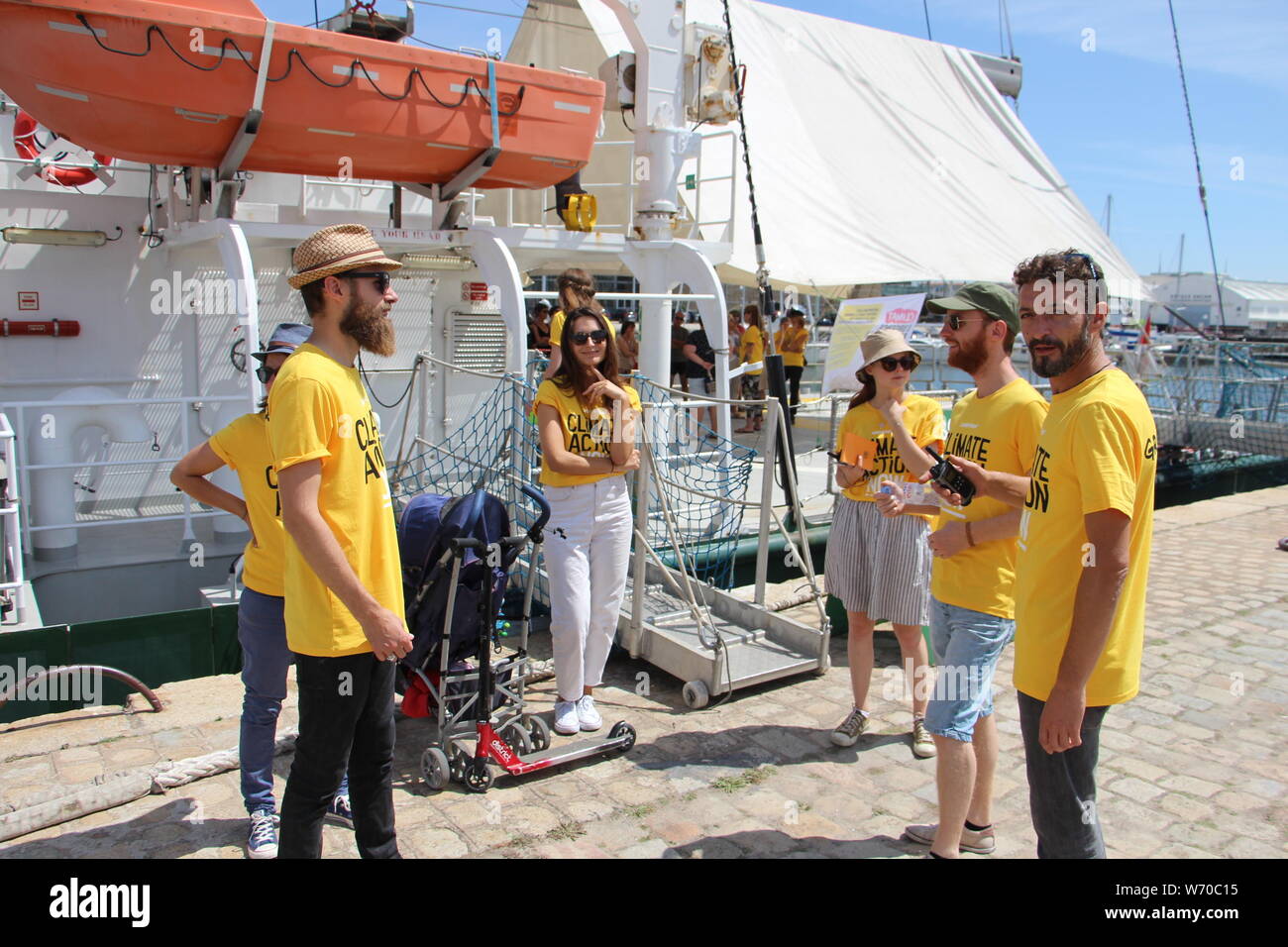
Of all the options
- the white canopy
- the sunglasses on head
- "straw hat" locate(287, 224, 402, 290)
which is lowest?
the sunglasses on head

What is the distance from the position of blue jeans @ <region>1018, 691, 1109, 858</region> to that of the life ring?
724 cm

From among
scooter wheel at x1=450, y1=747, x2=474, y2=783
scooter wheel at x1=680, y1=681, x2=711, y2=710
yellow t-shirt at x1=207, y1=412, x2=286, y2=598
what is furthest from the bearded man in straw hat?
scooter wheel at x1=680, y1=681, x2=711, y2=710

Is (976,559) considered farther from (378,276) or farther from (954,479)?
(378,276)

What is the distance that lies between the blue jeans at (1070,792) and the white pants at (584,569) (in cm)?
231

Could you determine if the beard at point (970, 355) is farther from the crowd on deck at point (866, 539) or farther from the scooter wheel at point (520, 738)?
the scooter wheel at point (520, 738)

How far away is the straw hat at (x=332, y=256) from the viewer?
2648 millimetres

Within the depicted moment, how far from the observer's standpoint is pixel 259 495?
326 cm

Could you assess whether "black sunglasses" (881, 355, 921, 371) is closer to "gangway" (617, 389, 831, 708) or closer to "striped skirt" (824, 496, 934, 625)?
"striped skirt" (824, 496, 934, 625)

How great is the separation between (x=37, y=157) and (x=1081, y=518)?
25.1 ft

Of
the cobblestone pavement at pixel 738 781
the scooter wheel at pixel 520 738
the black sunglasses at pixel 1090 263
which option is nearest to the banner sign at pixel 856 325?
the cobblestone pavement at pixel 738 781

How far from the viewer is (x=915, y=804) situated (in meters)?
3.94

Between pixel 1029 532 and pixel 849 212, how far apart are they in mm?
15720

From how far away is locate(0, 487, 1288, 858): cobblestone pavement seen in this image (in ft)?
11.7
